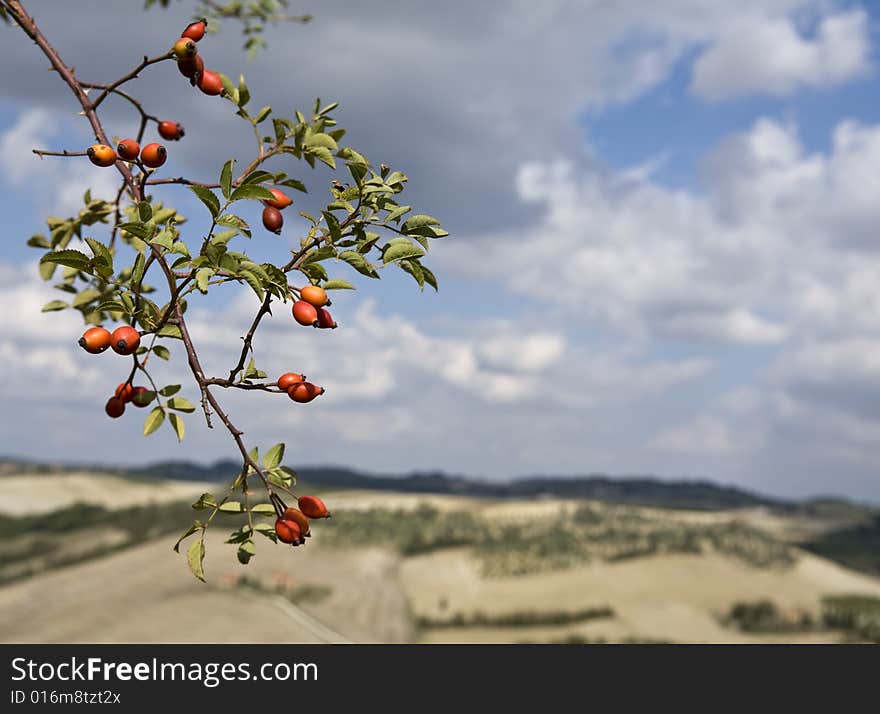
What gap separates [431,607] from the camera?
1916 cm

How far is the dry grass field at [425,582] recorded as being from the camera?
14.4 meters

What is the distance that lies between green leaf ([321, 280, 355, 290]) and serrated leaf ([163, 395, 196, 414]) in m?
0.64

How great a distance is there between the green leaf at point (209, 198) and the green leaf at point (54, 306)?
1962 millimetres

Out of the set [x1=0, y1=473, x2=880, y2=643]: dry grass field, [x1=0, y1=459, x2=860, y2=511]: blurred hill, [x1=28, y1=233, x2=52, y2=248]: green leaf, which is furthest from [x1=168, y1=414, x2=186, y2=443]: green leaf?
[x1=0, y1=459, x2=860, y2=511]: blurred hill

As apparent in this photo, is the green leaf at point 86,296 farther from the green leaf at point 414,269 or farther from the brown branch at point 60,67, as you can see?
the green leaf at point 414,269

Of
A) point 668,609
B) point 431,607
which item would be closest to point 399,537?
point 431,607

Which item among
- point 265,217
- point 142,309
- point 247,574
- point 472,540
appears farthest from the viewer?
point 472,540

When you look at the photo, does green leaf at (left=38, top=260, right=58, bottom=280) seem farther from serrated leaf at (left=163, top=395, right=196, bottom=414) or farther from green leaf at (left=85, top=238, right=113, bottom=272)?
green leaf at (left=85, top=238, right=113, bottom=272)

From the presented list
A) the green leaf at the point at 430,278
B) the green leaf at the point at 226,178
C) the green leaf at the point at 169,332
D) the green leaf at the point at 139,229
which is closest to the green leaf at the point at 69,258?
the green leaf at the point at 139,229

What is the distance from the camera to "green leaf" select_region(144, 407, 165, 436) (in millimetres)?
2623

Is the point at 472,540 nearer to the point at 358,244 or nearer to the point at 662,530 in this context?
the point at 662,530

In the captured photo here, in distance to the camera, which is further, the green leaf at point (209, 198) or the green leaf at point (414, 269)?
the green leaf at point (414, 269)

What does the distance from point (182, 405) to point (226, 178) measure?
813mm

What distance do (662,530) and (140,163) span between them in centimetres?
2862
